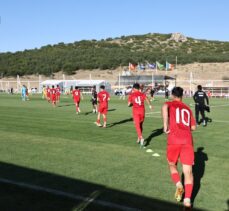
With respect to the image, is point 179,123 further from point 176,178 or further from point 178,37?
point 178,37

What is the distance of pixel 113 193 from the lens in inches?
307

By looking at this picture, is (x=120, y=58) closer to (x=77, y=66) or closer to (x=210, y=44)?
(x=77, y=66)

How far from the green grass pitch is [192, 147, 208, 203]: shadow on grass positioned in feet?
0.06

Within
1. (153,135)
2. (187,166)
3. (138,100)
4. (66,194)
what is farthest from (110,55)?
(187,166)

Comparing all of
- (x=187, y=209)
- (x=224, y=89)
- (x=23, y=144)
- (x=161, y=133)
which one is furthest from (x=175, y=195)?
(x=224, y=89)

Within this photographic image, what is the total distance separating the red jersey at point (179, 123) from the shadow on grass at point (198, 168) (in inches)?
43.3

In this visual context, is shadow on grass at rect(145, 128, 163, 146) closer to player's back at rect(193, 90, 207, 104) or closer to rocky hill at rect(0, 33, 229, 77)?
player's back at rect(193, 90, 207, 104)

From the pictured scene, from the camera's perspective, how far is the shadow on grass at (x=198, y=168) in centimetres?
814

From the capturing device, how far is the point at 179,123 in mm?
7227

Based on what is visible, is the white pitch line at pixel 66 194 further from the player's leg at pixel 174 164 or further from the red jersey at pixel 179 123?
the red jersey at pixel 179 123

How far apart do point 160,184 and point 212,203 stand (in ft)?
4.46

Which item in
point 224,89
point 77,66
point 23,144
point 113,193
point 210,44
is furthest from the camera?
point 210,44

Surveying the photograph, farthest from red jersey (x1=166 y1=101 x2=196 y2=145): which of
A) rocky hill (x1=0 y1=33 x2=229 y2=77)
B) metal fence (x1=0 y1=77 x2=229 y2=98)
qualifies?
rocky hill (x1=0 y1=33 x2=229 y2=77)

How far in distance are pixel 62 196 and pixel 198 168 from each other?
11.6 ft
